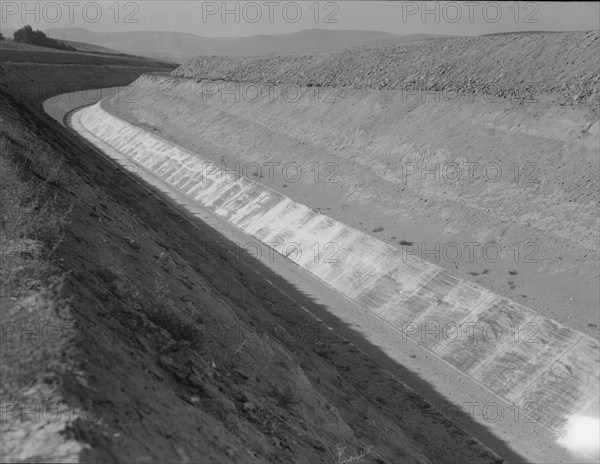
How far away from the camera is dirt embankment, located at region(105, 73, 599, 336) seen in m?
21.0

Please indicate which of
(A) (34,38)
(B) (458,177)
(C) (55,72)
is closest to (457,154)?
(B) (458,177)

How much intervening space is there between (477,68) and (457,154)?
909cm

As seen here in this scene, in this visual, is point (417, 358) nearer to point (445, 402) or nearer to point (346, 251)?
point (445, 402)

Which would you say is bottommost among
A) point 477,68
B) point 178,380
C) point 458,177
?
point 458,177

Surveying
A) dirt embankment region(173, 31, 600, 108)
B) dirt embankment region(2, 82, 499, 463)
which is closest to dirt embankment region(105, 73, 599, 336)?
dirt embankment region(173, 31, 600, 108)

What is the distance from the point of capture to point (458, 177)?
27.2 m

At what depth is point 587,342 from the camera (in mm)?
17391

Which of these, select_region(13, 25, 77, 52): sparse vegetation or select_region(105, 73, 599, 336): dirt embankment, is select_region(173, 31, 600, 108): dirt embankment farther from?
select_region(13, 25, 77, 52): sparse vegetation

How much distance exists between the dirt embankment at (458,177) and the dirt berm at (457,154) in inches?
2.5

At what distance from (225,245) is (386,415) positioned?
14759 mm

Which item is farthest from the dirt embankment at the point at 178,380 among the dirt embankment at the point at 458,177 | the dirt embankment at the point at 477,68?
the dirt embankment at the point at 477,68

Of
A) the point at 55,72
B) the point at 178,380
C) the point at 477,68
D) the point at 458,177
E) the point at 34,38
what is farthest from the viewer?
the point at 34,38

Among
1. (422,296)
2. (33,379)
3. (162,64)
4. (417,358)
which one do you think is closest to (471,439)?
(417,358)

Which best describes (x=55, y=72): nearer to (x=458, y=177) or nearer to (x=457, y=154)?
(x=457, y=154)
